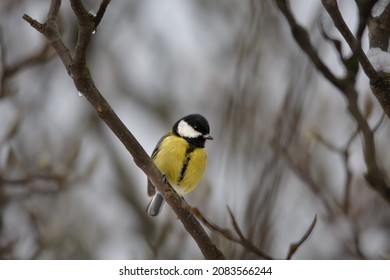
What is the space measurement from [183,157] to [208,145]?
41.1 inches

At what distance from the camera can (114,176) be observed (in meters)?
4.84

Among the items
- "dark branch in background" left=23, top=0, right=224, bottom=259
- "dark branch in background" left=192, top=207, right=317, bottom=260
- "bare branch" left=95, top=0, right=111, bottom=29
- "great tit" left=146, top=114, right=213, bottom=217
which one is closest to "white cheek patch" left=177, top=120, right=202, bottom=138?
"great tit" left=146, top=114, right=213, bottom=217

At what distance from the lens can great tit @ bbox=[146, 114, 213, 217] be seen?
109 inches

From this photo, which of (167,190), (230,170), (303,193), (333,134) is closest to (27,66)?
(167,190)

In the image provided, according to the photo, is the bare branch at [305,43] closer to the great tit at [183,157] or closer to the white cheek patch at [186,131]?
the great tit at [183,157]

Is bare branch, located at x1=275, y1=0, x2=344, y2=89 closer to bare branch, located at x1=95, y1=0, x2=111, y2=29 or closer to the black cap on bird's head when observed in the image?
bare branch, located at x1=95, y1=0, x2=111, y2=29

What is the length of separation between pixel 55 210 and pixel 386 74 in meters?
2.80

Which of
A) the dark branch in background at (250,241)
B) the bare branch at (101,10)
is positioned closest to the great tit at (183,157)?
the dark branch in background at (250,241)

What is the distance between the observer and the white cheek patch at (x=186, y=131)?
9.43 feet

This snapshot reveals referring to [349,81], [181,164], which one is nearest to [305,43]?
[349,81]

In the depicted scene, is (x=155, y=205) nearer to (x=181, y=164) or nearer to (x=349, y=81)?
(x=181, y=164)

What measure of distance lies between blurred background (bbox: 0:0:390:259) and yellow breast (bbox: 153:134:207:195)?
102mm

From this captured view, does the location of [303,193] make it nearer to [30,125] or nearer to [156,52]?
[30,125]

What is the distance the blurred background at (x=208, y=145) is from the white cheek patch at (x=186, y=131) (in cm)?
13
